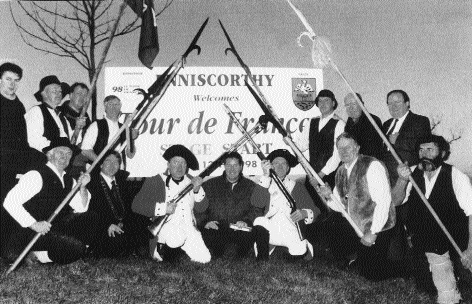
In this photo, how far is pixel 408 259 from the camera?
445 cm

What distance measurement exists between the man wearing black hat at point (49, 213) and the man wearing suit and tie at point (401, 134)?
325 centimetres

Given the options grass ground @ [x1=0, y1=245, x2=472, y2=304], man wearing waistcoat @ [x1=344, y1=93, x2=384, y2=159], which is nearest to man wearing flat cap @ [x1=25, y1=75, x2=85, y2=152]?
grass ground @ [x1=0, y1=245, x2=472, y2=304]

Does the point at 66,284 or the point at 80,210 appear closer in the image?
the point at 66,284

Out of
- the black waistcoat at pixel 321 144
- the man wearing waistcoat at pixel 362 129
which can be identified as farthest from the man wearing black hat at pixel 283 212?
the man wearing waistcoat at pixel 362 129

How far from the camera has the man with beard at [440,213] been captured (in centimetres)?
397

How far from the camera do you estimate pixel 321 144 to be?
5359mm

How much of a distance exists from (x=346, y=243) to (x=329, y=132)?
53.3 inches

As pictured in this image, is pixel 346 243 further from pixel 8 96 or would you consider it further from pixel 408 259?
pixel 8 96

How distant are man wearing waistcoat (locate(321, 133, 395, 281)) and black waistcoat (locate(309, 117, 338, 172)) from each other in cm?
44

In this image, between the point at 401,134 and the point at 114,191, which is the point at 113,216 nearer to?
the point at 114,191

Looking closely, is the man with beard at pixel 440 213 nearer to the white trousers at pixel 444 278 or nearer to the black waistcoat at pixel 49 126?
the white trousers at pixel 444 278

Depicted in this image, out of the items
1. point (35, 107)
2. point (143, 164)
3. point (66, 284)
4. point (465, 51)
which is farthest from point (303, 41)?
point (66, 284)

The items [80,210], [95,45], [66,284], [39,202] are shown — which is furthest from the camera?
[95,45]

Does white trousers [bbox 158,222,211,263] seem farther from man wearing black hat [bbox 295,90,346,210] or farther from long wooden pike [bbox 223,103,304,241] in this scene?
man wearing black hat [bbox 295,90,346,210]
